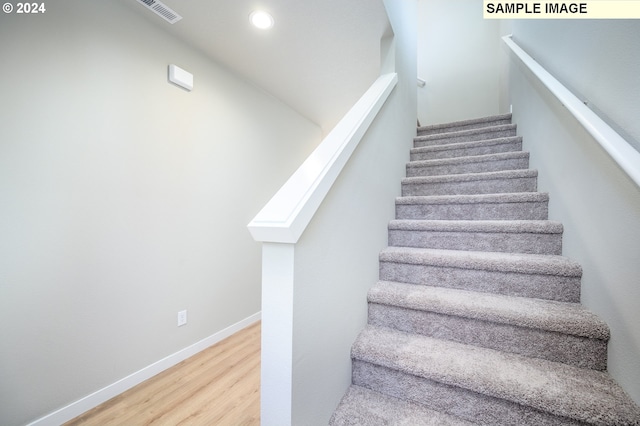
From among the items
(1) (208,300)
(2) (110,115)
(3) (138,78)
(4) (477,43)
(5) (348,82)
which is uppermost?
(4) (477,43)

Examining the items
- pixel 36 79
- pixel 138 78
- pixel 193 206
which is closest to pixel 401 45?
pixel 138 78

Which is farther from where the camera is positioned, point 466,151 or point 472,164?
point 466,151

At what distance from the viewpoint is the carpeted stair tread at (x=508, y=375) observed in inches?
30.8

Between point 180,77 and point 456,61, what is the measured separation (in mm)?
3811

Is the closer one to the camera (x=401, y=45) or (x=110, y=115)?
(x=110, y=115)

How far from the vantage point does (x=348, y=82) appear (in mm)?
2514

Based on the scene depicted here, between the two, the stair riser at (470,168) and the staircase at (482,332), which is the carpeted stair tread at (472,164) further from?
the staircase at (482,332)

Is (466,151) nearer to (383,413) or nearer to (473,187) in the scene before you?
(473,187)

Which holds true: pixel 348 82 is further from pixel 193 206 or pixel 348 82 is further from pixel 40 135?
pixel 40 135

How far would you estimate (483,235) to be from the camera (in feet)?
4.80

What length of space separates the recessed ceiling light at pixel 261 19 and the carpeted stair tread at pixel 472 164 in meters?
1.47

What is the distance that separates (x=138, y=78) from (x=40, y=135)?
65cm

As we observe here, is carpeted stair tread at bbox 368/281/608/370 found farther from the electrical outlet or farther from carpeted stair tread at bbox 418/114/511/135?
carpeted stair tread at bbox 418/114/511/135

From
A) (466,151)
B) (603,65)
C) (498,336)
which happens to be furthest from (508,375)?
(466,151)
